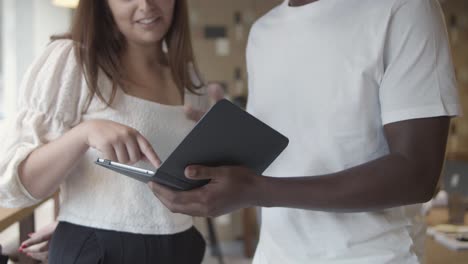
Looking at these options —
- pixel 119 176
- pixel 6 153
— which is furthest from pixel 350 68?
pixel 6 153

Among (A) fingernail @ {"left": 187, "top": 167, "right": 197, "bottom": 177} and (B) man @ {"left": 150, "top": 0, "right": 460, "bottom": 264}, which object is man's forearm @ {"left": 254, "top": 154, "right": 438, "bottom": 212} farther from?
(A) fingernail @ {"left": 187, "top": 167, "right": 197, "bottom": 177}

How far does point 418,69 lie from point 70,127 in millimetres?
719

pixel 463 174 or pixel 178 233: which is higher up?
pixel 178 233

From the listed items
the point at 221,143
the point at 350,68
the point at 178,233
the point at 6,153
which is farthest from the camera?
the point at 178,233

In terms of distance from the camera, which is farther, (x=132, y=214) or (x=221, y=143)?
(x=132, y=214)

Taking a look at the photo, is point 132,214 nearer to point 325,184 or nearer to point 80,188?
point 80,188

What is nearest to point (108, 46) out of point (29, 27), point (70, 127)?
point (70, 127)

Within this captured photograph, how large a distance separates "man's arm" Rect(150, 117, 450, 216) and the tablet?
0.03 meters

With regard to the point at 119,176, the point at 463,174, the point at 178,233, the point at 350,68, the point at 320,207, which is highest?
the point at 350,68

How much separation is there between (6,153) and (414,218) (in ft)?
2.69

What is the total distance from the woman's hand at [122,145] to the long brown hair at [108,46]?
194 millimetres

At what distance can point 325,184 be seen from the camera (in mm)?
831

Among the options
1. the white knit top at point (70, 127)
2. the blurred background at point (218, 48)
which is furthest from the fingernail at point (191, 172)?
the blurred background at point (218, 48)

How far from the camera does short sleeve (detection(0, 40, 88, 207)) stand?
3.47 ft
